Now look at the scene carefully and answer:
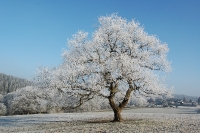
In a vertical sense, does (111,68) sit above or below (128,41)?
below

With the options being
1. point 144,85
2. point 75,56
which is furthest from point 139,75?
point 75,56

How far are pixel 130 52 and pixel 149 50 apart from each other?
2363 millimetres

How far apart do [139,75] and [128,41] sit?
12.6ft

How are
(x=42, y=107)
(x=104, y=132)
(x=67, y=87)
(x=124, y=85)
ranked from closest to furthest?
(x=104, y=132)
(x=67, y=87)
(x=124, y=85)
(x=42, y=107)

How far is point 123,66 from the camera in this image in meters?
22.8

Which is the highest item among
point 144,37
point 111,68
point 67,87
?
point 144,37

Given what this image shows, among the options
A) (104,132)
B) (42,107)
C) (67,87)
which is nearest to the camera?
(104,132)

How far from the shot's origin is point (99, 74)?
2336 centimetres

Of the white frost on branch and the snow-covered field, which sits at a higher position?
the white frost on branch

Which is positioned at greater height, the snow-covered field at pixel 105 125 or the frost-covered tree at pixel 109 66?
the frost-covered tree at pixel 109 66

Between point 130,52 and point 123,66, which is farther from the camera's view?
point 130,52

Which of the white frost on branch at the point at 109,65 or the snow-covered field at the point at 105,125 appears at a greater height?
the white frost on branch at the point at 109,65

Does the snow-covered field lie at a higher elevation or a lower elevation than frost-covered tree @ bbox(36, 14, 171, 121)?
lower

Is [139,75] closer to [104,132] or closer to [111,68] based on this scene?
[111,68]
